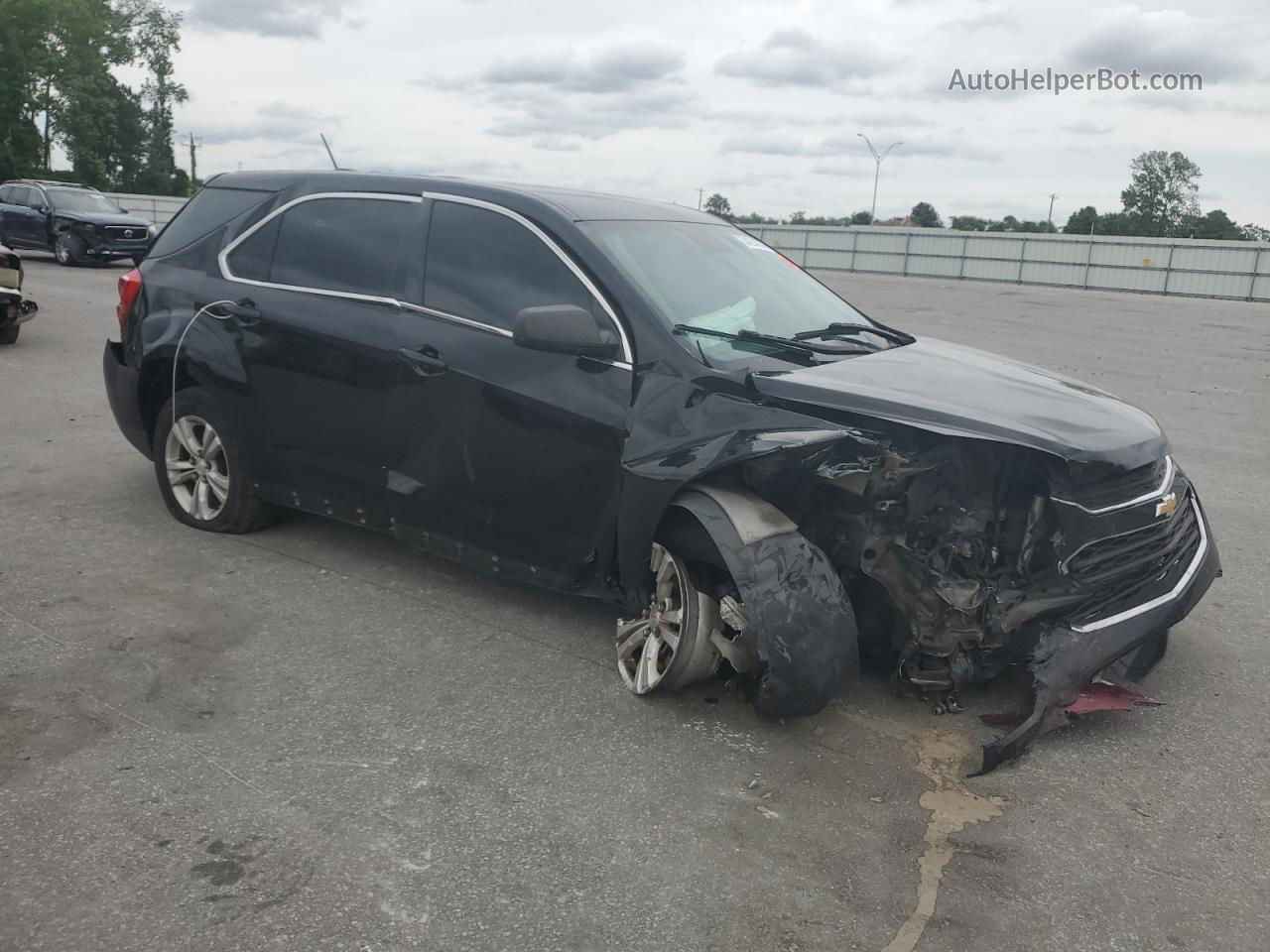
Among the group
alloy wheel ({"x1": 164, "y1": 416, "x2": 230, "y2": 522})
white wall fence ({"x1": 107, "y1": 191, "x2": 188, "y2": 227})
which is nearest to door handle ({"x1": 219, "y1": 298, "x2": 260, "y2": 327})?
alloy wheel ({"x1": 164, "y1": 416, "x2": 230, "y2": 522})

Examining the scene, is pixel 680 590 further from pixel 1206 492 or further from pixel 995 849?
pixel 1206 492

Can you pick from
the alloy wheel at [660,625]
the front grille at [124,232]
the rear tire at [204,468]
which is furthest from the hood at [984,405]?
the front grille at [124,232]

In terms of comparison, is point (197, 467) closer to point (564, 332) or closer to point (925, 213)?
point (564, 332)

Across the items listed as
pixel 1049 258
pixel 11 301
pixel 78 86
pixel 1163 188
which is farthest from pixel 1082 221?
pixel 11 301

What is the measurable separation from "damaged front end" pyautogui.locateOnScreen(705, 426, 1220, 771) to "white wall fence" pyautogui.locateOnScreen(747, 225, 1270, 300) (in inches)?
1254

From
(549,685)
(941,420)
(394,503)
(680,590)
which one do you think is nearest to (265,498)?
(394,503)

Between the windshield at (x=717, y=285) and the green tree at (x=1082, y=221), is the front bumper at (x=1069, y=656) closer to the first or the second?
the windshield at (x=717, y=285)

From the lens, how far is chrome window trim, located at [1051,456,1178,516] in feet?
11.9

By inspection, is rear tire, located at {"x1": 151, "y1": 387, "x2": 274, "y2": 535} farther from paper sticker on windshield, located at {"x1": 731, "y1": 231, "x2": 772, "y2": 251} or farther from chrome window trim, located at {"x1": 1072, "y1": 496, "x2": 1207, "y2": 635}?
chrome window trim, located at {"x1": 1072, "y1": 496, "x2": 1207, "y2": 635}

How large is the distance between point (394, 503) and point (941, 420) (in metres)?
2.34

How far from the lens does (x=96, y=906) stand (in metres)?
2.77

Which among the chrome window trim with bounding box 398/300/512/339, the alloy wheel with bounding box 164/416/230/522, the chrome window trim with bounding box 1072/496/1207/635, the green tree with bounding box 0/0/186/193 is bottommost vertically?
the alloy wheel with bounding box 164/416/230/522

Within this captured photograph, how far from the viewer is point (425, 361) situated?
4.55 m

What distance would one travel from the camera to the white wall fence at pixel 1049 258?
37.6 meters
